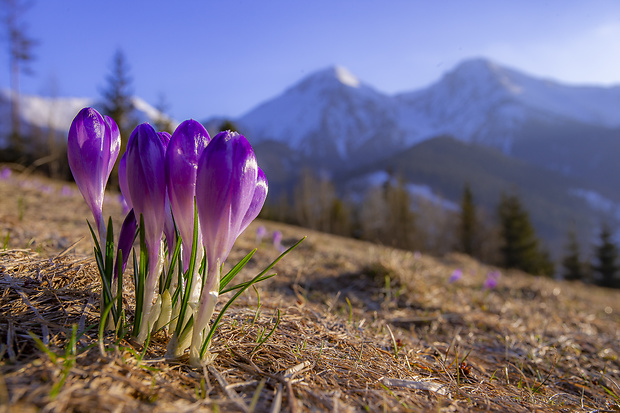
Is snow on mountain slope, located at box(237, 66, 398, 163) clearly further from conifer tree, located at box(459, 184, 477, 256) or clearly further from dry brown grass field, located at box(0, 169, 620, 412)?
dry brown grass field, located at box(0, 169, 620, 412)

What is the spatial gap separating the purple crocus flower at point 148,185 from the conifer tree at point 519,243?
2975cm

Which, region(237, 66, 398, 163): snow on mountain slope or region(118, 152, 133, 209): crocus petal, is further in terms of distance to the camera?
region(237, 66, 398, 163): snow on mountain slope

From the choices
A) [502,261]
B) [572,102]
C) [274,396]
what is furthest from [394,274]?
[572,102]

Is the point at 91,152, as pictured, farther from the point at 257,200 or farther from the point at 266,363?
the point at 266,363

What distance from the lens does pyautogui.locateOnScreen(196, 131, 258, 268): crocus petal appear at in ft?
2.73

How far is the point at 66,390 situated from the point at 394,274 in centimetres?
271

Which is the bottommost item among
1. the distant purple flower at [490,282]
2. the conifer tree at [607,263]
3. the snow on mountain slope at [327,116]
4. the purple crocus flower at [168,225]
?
the conifer tree at [607,263]

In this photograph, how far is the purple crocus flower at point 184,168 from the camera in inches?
35.2

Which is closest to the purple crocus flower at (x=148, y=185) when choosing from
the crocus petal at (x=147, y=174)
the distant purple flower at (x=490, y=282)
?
the crocus petal at (x=147, y=174)

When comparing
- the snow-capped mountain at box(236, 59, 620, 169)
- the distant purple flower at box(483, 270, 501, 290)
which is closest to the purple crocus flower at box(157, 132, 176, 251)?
the distant purple flower at box(483, 270, 501, 290)

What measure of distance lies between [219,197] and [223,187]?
0.03m

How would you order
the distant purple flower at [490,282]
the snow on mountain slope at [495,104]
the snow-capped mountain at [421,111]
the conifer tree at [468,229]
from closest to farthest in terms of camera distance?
the distant purple flower at [490,282] < the conifer tree at [468,229] < the snow on mountain slope at [495,104] < the snow-capped mountain at [421,111]

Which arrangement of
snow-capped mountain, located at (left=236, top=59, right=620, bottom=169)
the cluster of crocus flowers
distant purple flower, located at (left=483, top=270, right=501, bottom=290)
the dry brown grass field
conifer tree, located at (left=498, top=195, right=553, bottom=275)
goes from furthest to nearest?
snow-capped mountain, located at (left=236, top=59, right=620, bottom=169), conifer tree, located at (left=498, top=195, right=553, bottom=275), distant purple flower, located at (left=483, top=270, right=501, bottom=290), the cluster of crocus flowers, the dry brown grass field

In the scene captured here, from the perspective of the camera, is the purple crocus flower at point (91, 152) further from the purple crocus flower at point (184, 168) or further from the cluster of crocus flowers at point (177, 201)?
the purple crocus flower at point (184, 168)
